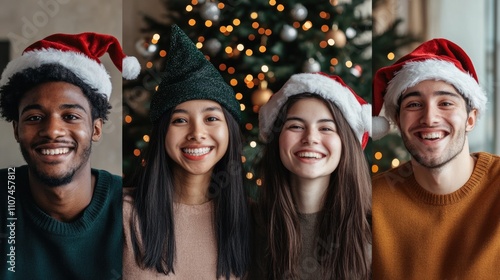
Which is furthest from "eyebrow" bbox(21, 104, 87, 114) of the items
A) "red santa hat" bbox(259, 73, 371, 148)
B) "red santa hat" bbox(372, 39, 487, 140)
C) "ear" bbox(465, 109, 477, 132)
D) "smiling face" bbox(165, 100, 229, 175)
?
"ear" bbox(465, 109, 477, 132)

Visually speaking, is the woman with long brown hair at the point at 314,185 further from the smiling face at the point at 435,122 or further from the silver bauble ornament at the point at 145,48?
the silver bauble ornament at the point at 145,48

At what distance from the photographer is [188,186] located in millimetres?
2430

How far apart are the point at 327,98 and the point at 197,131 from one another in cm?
49

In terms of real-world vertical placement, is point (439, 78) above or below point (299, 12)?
below

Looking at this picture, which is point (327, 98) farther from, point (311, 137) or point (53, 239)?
point (53, 239)

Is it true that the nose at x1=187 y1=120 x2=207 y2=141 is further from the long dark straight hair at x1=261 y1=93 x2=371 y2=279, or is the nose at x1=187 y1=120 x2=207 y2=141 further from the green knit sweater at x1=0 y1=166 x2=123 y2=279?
Result: the green knit sweater at x1=0 y1=166 x2=123 y2=279

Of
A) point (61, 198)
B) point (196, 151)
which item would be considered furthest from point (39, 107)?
point (196, 151)

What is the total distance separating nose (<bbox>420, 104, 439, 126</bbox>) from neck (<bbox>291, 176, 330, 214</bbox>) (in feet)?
1.37

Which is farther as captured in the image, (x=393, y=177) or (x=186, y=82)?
(x=393, y=177)

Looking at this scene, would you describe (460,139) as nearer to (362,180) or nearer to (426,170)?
(426,170)

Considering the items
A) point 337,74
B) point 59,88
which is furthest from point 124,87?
point 337,74

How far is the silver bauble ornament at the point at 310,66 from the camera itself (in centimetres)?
244

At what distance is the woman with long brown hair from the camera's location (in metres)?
2.40

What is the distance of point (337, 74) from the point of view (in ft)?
8.01
